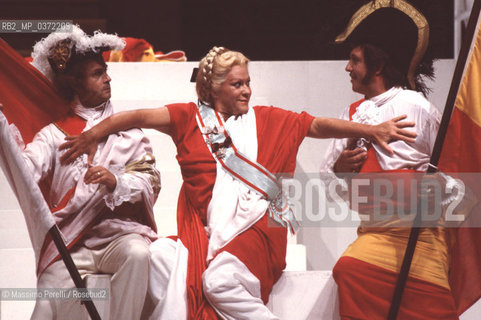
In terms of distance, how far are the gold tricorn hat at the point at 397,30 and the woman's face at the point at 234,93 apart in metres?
0.56

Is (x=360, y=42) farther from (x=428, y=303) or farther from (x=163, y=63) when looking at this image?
(x=163, y=63)

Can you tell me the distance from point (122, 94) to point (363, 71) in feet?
6.61

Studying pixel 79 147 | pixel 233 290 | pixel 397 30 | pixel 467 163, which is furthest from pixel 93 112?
pixel 467 163

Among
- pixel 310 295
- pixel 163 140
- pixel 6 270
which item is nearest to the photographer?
pixel 310 295

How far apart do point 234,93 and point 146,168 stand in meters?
0.52

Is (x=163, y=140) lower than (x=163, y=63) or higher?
lower

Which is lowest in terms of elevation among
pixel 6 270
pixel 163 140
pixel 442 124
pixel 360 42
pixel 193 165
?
pixel 6 270

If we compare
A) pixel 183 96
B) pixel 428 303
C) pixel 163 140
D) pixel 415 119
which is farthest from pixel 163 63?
pixel 428 303

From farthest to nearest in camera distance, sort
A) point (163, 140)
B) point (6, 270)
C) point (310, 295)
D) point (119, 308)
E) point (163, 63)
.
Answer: point (163, 63) < point (163, 140) < point (6, 270) < point (310, 295) < point (119, 308)

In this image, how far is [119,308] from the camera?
3.22m

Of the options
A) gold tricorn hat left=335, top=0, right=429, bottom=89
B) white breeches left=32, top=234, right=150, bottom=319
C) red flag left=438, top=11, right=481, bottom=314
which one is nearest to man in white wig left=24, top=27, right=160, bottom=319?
white breeches left=32, top=234, right=150, bottom=319

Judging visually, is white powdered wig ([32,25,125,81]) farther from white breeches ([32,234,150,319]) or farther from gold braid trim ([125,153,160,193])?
white breeches ([32,234,150,319])

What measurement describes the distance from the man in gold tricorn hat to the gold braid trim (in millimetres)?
773

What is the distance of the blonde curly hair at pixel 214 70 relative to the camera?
3602 millimetres
